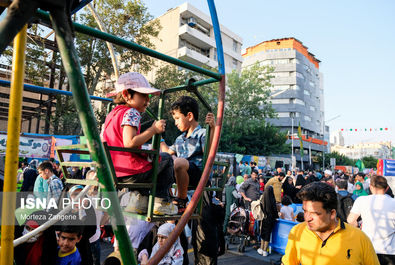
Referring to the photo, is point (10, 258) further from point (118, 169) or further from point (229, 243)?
point (229, 243)

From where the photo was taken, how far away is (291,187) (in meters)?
10.2

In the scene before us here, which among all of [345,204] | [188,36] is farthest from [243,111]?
[345,204]

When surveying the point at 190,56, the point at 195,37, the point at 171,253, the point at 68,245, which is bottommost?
the point at 171,253

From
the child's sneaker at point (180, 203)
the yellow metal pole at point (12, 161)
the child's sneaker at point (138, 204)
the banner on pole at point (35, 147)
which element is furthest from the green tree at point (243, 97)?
the yellow metal pole at point (12, 161)

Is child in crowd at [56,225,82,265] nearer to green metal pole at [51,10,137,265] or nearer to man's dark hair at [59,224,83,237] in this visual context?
man's dark hair at [59,224,83,237]

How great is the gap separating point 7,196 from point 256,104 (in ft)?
102

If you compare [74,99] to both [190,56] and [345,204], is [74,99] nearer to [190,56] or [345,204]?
[345,204]

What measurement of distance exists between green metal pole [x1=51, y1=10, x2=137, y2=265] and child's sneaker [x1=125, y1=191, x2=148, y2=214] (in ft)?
3.45

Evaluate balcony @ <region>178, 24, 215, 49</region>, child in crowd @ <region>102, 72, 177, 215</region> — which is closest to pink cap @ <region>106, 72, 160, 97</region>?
child in crowd @ <region>102, 72, 177, 215</region>

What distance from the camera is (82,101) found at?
79 centimetres

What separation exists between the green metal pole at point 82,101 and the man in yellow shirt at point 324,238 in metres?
2.00

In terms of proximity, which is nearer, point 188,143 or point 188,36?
point 188,143

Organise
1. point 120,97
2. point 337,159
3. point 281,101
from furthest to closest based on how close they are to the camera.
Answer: point 337,159, point 281,101, point 120,97

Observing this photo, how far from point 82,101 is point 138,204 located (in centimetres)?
123
